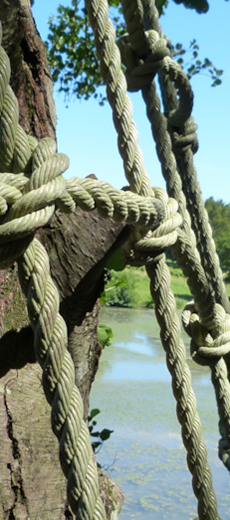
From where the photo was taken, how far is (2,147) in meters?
0.55

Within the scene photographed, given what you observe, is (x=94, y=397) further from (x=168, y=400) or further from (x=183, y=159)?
(x=183, y=159)

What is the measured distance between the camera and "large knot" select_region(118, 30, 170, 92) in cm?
95

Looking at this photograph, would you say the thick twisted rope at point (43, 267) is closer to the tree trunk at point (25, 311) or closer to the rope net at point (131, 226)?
the rope net at point (131, 226)

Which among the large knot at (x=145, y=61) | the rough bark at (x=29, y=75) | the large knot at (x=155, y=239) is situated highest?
the large knot at (x=145, y=61)

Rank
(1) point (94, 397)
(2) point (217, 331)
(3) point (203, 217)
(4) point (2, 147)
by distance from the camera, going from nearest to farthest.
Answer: (4) point (2, 147) < (2) point (217, 331) < (3) point (203, 217) < (1) point (94, 397)

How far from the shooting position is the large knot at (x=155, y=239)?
760 millimetres

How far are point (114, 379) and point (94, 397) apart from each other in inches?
20.3

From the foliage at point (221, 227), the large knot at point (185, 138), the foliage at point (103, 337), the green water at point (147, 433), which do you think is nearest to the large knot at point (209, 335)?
the large knot at point (185, 138)

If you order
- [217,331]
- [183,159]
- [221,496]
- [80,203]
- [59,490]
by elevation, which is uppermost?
[183,159]

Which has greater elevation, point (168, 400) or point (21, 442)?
point (21, 442)

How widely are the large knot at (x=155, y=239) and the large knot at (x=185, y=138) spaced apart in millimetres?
339

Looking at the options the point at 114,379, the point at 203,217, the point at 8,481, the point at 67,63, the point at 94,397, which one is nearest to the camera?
the point at 8,481

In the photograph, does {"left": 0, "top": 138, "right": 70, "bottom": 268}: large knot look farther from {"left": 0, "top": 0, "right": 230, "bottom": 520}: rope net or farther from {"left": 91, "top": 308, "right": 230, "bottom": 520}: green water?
{"left": 91, "top": 308, "right": 230, "bottom": 520}: green water

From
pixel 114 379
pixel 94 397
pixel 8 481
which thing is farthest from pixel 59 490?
pixel 114 379
